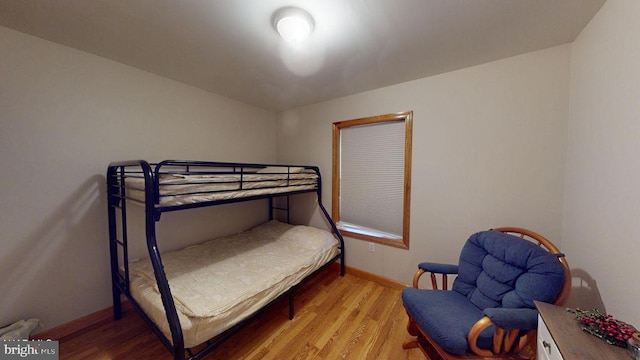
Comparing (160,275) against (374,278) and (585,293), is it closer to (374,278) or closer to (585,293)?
(374,278)

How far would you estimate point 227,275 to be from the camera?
1671 mm

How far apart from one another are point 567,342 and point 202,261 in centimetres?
234

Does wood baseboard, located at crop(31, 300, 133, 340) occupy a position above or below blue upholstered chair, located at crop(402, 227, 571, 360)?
below

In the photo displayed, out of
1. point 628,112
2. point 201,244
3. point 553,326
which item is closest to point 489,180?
point 628,112

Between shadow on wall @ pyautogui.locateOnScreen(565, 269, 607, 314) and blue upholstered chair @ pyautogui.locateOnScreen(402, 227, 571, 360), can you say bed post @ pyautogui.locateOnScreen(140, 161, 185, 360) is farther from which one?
shadow on wall @ pyautogui.locateOnScreen(565, 269, 607, 314)

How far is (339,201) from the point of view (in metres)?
2.77

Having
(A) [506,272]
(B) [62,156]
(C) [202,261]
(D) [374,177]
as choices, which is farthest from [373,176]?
(B) [62,156]

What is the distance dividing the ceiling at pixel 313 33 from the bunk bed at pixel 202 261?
89cm

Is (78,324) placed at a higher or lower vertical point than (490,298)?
lower

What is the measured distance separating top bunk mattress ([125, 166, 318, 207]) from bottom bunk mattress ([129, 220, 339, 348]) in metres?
0.62

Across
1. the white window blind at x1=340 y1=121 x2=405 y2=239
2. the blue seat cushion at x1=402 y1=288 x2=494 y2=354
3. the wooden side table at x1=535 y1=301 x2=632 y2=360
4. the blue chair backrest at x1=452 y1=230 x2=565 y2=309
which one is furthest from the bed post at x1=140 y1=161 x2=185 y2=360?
the white window blind at x1=340 y1=121 x2=405 y2=239

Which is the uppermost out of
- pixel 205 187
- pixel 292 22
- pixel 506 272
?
pixel 292 22

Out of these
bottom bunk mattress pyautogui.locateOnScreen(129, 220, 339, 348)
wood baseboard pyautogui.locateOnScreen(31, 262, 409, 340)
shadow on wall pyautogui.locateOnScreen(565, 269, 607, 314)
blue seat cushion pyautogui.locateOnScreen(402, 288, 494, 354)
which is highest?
shadow on wall pyautogui.locateOnScreen(565, 269, 607, 314)

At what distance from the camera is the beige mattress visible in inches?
53.6
